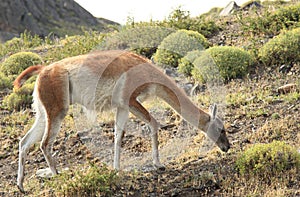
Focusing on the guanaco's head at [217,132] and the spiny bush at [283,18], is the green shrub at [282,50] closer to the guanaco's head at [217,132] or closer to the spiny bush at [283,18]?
the spiny bush at [283,18]

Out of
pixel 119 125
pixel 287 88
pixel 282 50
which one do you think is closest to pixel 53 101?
pixel 119 125

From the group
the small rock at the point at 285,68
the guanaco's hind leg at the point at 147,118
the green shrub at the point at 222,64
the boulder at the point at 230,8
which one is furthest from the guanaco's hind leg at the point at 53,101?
the boulder at the point at 230,8

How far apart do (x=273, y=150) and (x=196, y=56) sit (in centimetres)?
613

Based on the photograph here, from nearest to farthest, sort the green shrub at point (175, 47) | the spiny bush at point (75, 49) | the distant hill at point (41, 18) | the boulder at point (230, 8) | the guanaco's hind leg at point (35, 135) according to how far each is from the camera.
→ the guanaco's hind leg at point (35, 135), the green shrub at point (175, 47), the spiny bush at point (75, 49), the boulder at point (230, 8), the distant hill at point (41, 18)

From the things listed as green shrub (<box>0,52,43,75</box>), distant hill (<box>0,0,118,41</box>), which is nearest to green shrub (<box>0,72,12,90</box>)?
green shrub (<box>0,52,43,75</box>)

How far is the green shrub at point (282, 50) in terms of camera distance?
12.6m

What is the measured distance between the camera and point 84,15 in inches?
3068

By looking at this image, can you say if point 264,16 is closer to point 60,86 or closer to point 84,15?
point 60,86

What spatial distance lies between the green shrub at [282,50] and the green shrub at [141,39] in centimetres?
345

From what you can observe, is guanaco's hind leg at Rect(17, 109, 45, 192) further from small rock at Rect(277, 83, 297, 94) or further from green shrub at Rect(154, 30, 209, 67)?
green shrub at Rect(154, 30, 209, 67)

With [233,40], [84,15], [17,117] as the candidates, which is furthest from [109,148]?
[84,15]

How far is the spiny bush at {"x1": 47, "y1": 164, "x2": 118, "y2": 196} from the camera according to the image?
751cm

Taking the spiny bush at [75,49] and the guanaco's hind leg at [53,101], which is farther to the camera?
the spiny bush at [75,49]

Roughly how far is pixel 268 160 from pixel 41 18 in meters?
64.9
